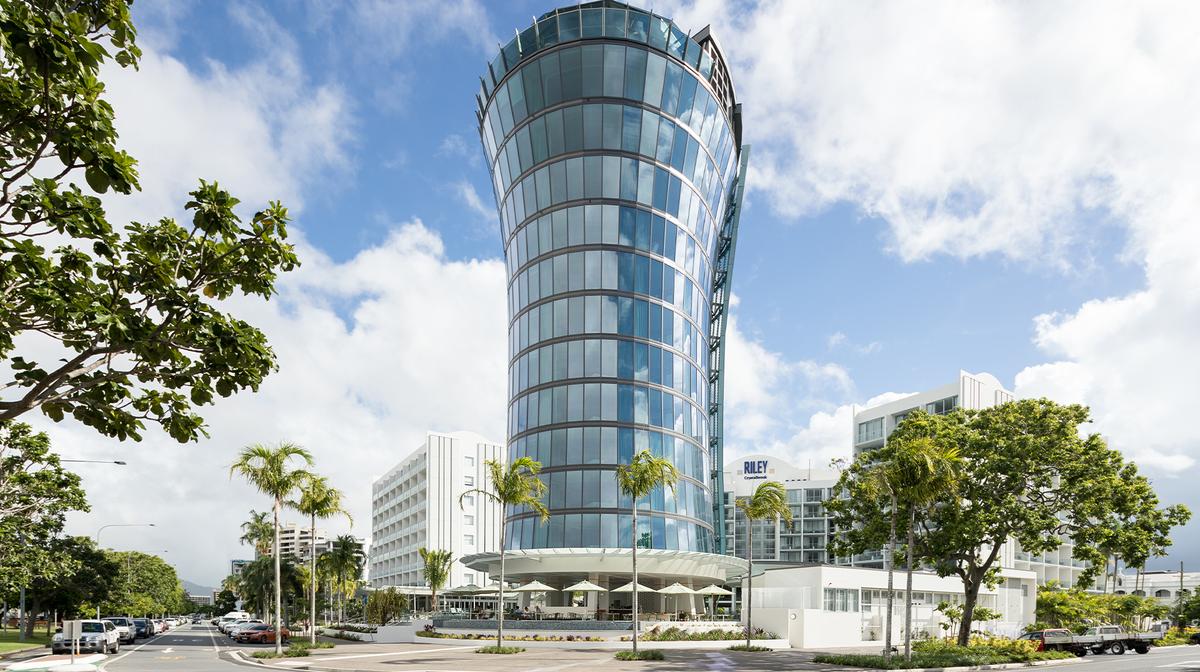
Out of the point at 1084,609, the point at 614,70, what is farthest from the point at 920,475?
the point at 614,70

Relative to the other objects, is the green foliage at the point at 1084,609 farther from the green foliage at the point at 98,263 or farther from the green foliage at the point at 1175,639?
A: the green foliage at the point at 98,263

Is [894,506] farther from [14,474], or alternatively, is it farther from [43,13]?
[14,474]

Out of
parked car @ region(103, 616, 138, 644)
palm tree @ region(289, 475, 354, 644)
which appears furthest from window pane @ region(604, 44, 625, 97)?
parked car @ region(103, 616, 138, 644)

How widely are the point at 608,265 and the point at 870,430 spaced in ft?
186

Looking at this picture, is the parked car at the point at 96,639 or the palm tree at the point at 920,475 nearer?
the palm tree at the point at 920,475

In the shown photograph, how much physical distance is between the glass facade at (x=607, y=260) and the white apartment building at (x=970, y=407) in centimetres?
3525

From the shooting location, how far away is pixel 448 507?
119500mm

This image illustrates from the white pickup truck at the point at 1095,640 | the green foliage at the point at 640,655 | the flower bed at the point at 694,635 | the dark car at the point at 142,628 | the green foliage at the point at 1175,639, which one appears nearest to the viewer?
the green foliage at the point at 640,655

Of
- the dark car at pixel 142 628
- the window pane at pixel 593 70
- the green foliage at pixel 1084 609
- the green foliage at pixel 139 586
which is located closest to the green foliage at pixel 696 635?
the green foliage at pixel 1084 609

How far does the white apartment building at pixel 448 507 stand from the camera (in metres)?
118

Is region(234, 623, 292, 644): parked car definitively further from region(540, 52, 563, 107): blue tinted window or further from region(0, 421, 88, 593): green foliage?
region(540, 52, 563, 107): blue tinted window

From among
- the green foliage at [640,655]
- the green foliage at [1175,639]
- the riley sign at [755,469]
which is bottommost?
the green foliage at [1175,639]

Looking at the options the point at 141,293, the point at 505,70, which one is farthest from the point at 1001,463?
the point at 505,70

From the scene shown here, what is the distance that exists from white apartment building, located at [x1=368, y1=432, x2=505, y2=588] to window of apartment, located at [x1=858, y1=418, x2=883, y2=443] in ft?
176
